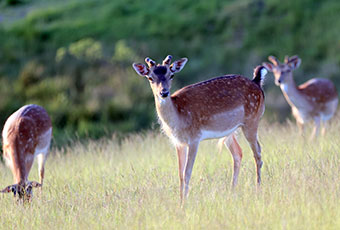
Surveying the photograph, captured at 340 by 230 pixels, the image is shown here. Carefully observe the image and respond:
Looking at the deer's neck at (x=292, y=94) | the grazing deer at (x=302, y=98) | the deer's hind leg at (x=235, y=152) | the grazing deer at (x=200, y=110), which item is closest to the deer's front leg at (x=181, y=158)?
the grazing deer at (x=200, y=110)

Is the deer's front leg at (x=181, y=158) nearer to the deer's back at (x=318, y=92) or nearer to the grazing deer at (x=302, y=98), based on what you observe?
the grazing deer at (x=302, y=98)

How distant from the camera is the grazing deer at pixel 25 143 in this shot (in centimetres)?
690

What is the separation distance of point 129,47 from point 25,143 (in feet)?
47.9

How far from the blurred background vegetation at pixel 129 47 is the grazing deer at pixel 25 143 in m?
4.07

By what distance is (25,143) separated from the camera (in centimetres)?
787

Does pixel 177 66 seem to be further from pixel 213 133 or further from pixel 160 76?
pixel 213 133

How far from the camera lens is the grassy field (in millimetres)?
5595

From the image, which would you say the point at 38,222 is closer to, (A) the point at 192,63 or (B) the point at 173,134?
(B) the point at 173,134

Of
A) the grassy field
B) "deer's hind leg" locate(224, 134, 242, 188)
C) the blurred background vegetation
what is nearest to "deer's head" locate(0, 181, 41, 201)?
the grassy field

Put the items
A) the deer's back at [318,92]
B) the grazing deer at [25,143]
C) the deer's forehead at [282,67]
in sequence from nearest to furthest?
the grazing deer at [25,143] < the deer's forehead at [282,67] < the deer's back at [318,92]

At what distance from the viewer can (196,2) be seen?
28.7 m

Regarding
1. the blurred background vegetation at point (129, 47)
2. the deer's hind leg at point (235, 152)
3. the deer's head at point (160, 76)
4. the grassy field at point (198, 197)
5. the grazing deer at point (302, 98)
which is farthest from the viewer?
the blurred background vegetation at point (129, 47)

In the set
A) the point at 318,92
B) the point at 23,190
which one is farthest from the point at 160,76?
the point at 318,92

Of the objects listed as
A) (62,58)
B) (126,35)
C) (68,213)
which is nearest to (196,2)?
(126,35)
